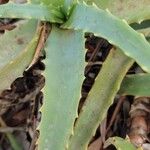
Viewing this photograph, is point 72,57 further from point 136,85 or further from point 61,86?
point 136,85

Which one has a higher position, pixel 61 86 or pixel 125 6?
pixel 125 6

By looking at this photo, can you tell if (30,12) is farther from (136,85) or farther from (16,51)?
(136,85)

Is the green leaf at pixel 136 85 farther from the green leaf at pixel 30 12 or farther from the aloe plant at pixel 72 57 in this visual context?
the green leaf at pixel 30 12

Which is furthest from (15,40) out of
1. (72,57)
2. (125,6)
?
(125,6)

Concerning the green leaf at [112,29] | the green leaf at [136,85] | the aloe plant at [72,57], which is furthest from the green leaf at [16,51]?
the green leaf at [136,85]

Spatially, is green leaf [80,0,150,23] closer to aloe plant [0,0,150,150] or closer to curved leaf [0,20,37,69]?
aloe plant [0,0,150,150]

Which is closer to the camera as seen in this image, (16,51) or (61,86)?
(61,86)

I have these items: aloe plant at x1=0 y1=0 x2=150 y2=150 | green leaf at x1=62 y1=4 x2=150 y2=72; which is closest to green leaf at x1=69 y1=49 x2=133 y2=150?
aloe plant at x1=0 y1=0 x2=150 y2=150
